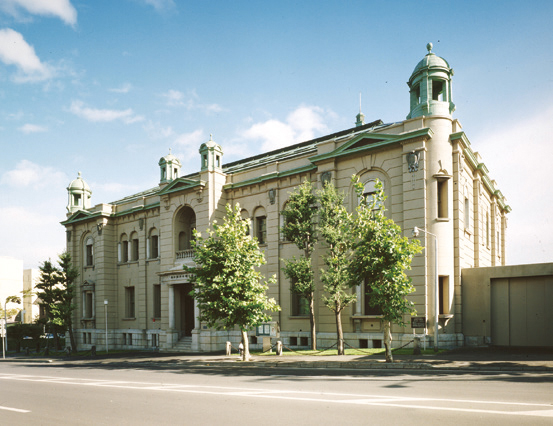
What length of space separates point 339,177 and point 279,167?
214 inches

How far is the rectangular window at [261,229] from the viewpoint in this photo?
33438 mm

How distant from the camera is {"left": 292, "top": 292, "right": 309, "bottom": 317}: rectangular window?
30344 mm

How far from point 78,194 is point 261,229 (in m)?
26.3

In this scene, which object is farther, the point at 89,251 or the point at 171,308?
the point at 89,251

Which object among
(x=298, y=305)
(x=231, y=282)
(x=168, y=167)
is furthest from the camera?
(x=168, y=167)

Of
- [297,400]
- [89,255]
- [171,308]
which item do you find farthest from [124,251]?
[297,400]

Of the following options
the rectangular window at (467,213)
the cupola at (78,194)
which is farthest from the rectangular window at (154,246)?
the rectangular window at (467,213)

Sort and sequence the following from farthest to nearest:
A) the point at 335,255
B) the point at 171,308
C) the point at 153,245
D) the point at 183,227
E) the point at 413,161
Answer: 1. the point at 153,245
2. the point at 183,227
3. the point at 171,308
4. the point at 413,161
5. the point at 335,255

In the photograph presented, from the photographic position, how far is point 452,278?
83.8 feet

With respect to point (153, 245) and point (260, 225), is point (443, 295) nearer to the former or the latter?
point (260, 225)

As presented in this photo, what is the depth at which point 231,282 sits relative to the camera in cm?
2369

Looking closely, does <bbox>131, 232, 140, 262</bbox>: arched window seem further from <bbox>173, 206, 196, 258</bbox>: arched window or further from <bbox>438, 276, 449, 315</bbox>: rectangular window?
<bbox>438, 276, 449, 315</bbox>: rectangular window

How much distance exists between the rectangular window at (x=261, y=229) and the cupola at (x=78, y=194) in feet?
80.8

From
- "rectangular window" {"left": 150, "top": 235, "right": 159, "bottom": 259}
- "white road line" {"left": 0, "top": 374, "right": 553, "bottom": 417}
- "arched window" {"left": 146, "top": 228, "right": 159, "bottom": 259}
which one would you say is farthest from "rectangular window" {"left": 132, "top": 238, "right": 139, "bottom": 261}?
"white road line" {"left": 0, "top": 374, "right": 553, "bottom": 417}
